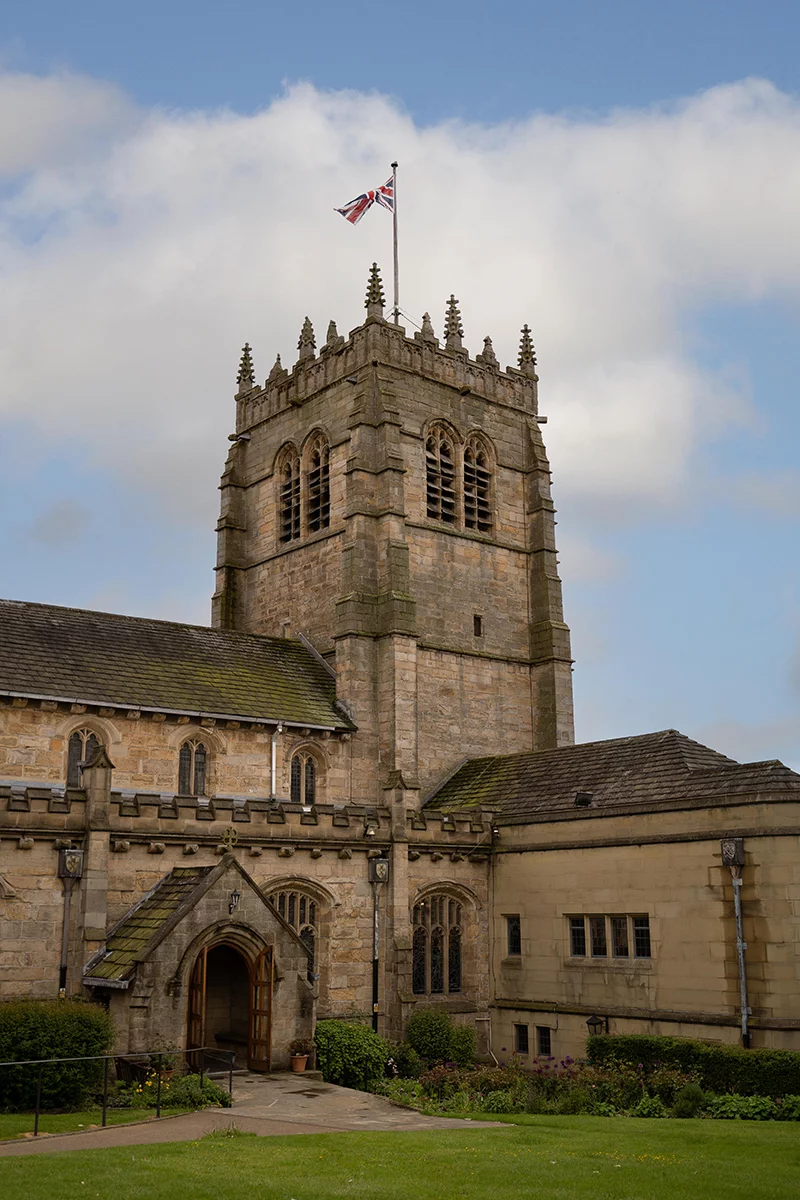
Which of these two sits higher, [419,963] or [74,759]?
[74,759]

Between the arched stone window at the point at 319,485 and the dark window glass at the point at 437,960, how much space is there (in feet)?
52.2

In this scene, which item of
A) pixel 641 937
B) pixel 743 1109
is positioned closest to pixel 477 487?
pixel 641 937

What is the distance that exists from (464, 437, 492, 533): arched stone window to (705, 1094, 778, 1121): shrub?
24.6m

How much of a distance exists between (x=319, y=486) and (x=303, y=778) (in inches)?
478

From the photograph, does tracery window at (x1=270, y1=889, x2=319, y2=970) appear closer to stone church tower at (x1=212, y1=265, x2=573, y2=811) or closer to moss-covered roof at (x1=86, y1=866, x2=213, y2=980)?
moss-covered roof at (x1=86, y1=866, x2=213, y2=980)

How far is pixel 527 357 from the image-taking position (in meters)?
48.8

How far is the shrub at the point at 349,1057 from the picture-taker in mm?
27344

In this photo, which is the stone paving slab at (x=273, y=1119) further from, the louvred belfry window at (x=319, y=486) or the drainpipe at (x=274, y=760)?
the louvred belfry window at (x=319, y=486)

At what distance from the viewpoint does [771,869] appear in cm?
2758

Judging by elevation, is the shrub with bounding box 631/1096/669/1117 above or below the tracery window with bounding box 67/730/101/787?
below

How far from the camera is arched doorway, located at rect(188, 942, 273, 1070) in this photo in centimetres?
2602

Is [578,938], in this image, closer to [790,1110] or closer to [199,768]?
[790,1110]

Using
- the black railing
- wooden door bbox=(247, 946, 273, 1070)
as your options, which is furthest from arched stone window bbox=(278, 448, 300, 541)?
the black railing

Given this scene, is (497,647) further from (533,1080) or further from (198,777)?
(533,1080)
